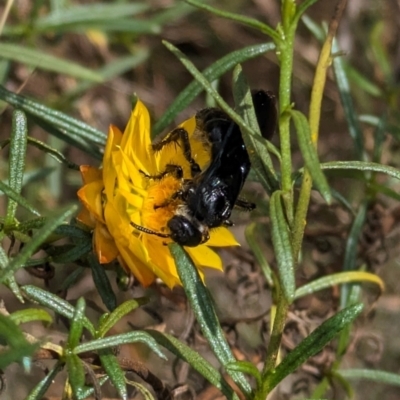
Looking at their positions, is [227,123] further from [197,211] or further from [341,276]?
[341,276]

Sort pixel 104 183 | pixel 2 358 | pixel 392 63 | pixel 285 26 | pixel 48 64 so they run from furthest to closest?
pixel 392 63 < pixel 48 64 < pixel 104 183 < pixel 285 26 < pixel 2 358

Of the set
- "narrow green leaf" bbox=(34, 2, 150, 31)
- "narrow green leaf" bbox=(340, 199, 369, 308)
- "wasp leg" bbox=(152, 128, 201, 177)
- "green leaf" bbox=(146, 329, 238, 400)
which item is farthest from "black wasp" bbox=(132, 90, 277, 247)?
"narrow green leaf" bbox=(34, 2, 150, 31)

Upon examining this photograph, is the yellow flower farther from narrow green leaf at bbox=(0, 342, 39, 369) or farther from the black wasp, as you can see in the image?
narrow green leaf at bbox=(0, 342, 39, 369)

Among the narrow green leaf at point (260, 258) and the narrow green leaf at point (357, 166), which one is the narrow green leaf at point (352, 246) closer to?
the narrow green leaf at point (260, 258)

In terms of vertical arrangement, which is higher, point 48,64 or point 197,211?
point 48,64

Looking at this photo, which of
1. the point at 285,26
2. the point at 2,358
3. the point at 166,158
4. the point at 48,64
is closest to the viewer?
the point at 2,358

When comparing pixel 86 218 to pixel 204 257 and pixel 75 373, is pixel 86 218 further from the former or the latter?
pixel 75 373

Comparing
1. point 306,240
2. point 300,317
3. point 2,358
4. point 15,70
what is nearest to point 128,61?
point 15,70
